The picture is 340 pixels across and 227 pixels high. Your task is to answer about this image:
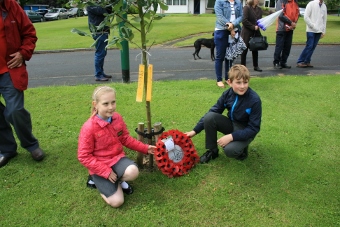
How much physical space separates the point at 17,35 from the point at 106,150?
1541mm

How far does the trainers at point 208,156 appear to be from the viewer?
3463 mm

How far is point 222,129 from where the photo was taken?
11.1 ft

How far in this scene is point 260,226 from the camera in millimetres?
2568

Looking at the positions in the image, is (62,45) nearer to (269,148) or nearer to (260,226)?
(269,148)

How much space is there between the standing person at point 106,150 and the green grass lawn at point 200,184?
150mm

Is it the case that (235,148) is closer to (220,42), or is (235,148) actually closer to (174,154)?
(174,154)

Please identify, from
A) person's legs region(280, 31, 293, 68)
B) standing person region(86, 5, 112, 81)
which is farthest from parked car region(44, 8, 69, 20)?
person's legs region(280, 31, 293, 68)

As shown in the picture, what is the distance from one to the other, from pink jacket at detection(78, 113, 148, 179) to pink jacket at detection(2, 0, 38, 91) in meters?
1.00

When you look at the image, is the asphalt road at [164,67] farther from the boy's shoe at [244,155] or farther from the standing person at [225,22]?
the boy's shoe at [244,155]

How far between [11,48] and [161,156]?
6.24 feet

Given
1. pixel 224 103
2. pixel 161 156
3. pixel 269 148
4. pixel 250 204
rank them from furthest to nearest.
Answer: pixel 269 148 → pixel 224 103 → pixel 161 156 → pixel 250 204

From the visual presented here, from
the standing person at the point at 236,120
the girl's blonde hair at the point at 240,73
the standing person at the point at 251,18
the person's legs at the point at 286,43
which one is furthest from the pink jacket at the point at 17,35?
the person's legs at the point at 286,43

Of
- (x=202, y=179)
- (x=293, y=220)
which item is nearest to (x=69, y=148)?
(x=202, y=179)

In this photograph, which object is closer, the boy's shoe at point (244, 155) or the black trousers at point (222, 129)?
the black trousers at point (222, 129)
